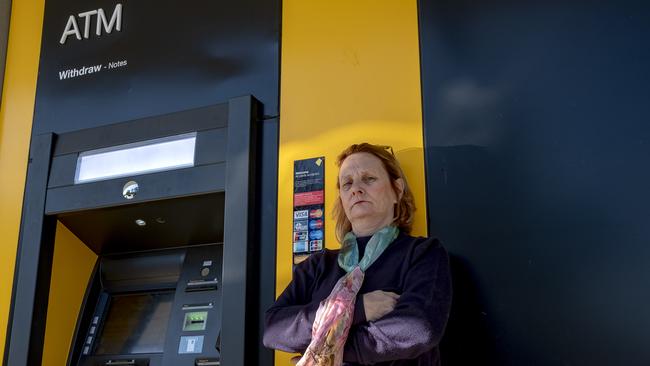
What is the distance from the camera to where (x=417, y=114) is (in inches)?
98.1

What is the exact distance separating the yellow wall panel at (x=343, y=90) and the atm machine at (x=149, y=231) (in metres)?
0.16

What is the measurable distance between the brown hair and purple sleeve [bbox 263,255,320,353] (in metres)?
0.18

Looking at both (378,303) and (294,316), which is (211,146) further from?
(378,303)

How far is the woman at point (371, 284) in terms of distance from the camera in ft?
6.20

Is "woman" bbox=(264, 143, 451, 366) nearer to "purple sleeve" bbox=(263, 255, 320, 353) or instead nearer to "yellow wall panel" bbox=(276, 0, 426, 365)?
"purple sleeve" bbox=(263, 255, 320, 353)

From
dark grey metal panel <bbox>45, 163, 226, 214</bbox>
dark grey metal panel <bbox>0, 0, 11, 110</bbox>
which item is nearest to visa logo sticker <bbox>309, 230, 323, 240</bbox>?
dark grey metal panel <bbox>45, 163, 226, 214</bbox>

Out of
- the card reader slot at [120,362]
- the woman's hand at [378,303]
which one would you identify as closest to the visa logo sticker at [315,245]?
the woman's hand at [378,303]

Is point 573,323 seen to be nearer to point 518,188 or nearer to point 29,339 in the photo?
point 518,188

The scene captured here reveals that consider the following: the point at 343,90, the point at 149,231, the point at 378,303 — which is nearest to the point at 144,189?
the point at 149,231

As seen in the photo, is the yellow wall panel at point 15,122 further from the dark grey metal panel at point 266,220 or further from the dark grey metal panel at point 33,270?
the dark grey metal panel at point 266,220

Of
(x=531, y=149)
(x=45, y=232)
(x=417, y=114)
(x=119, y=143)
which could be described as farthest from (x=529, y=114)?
(x=45, y=232)

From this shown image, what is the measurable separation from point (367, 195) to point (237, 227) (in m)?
0.57

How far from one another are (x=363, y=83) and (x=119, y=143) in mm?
1089

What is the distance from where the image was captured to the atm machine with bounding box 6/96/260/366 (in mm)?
2689
